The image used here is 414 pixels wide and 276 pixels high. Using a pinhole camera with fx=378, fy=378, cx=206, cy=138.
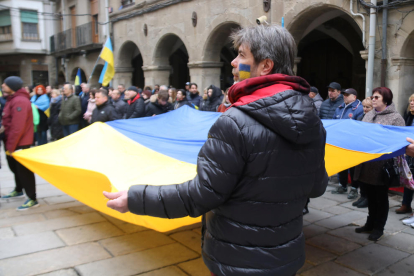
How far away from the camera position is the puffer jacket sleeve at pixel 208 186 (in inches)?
57.4

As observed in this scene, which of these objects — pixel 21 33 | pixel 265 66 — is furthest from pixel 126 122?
pixel 21 33

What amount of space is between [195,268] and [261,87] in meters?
2.33

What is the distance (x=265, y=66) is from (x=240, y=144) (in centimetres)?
38

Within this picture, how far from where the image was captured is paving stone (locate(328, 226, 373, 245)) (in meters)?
4.03

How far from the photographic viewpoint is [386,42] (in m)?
7.16

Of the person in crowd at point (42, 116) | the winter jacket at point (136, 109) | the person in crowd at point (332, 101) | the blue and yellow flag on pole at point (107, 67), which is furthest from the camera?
the blue and yellow flag on pole at point (107, 67)

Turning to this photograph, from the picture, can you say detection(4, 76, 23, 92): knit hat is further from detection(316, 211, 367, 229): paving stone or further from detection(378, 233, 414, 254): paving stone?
detection(378, 233, 414, 254): paving stone

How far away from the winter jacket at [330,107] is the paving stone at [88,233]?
4.16 m

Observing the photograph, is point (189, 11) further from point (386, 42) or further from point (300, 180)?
point (300, 180)

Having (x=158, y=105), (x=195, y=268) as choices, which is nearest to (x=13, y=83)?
(x=158, y=105)

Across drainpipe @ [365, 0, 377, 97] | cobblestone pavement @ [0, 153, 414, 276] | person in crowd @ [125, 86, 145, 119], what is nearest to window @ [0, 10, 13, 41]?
person in crowd @ [125, 86, 145, 119]

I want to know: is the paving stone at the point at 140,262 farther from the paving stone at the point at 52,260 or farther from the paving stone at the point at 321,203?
the paving stone at the point at 321,203

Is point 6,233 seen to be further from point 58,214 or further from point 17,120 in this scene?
point 17,120

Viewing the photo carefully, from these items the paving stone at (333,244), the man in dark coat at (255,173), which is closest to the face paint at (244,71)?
the man in dark coat at (255,173)
